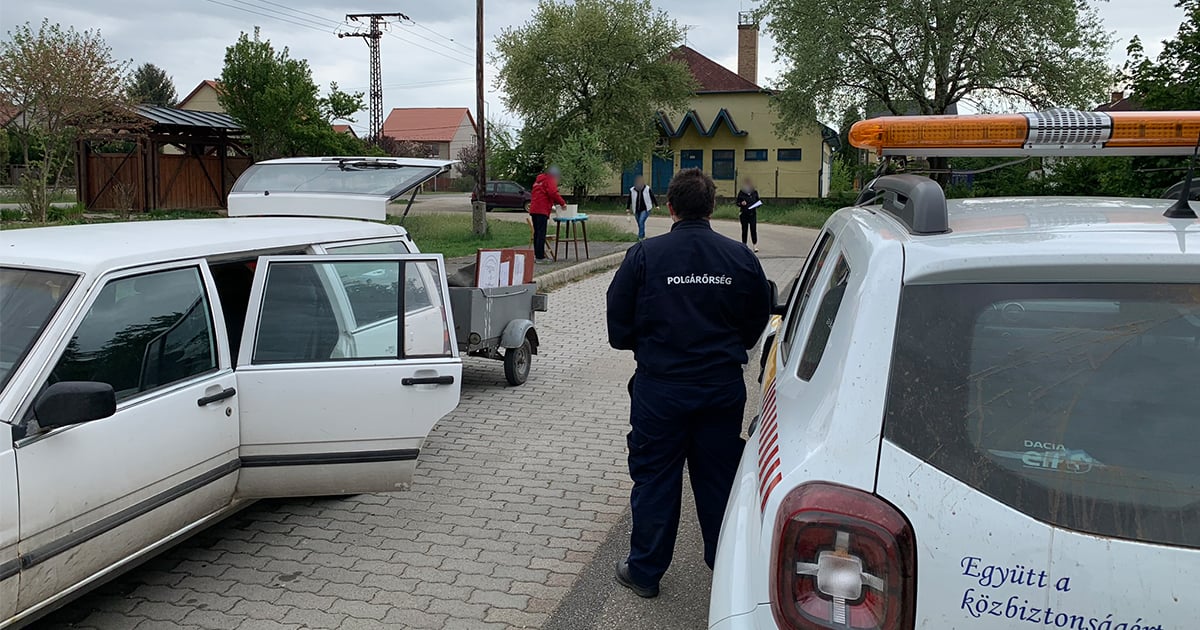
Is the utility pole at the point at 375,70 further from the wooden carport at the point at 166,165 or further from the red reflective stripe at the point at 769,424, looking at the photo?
the red reflective stripe at the point at 769,424

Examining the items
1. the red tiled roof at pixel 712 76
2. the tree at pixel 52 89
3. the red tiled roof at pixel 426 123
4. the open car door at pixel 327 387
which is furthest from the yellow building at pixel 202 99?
the open car door at pixel 327 387

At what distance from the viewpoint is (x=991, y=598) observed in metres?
1.75

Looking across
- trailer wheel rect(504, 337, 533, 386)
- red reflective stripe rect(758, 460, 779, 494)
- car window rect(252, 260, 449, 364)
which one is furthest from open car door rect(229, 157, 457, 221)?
red reflective stripe rect(758, 460, 779, 494)

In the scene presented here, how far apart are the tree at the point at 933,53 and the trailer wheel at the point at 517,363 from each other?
22342 mm

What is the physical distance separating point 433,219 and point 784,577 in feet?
86.6

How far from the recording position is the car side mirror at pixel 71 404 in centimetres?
321

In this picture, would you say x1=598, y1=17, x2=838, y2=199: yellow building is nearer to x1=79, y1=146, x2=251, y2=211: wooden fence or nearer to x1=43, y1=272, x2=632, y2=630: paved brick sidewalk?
x1=79, y1=146, x2=251, y2=211: wooden fence

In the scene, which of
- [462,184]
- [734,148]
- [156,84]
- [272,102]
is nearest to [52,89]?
[272,102]

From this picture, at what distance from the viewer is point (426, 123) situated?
310ft

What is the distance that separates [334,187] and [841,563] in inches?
218

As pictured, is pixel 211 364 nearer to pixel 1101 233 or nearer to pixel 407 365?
pixel 407 365

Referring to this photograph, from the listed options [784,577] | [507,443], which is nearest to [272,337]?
[507,443]

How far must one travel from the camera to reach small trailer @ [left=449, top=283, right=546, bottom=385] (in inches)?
297

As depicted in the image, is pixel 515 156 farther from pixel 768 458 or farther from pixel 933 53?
pixel 768 458
